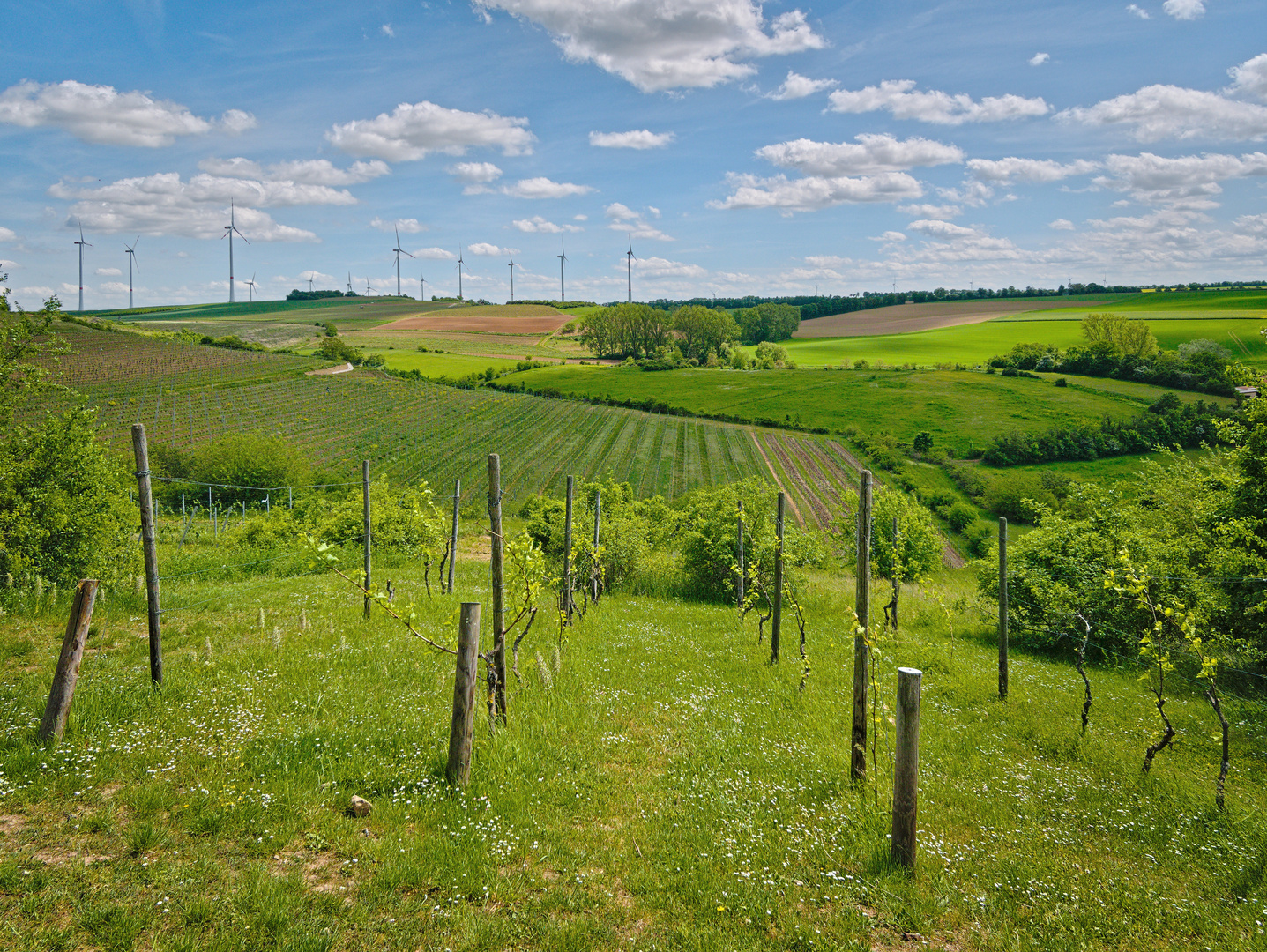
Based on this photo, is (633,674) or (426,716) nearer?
(426,716)

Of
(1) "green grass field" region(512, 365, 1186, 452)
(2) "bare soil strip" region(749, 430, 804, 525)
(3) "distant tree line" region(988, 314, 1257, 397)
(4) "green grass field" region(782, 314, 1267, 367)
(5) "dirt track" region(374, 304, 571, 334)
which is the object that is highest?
(5) "dirt track" region(374, 304, 571, 334)

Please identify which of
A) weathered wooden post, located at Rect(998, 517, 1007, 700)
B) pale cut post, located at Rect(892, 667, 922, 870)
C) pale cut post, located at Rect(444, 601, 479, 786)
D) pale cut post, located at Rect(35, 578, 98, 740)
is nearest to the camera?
pale cut post, located at Rect(892, 667, 922, 870)

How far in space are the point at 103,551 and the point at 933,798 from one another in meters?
17.9

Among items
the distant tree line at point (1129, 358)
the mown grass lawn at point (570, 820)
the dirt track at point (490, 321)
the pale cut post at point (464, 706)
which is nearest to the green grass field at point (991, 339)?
the distant tree line at point (1129, 358)

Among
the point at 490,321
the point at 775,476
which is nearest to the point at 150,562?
the point at 775,476

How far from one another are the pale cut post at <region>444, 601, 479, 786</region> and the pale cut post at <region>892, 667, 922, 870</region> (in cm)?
429

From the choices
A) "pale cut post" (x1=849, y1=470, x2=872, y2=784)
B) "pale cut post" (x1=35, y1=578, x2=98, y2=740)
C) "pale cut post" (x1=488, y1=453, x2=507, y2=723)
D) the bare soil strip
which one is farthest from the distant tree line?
"pale cut post" (x1=35, y1=578, x2=98, y2=740)

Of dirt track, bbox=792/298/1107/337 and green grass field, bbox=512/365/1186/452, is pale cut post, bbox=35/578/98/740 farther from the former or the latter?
dirt track, bbox=792/298/1107/337

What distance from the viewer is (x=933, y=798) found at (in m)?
7.25

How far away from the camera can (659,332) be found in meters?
134

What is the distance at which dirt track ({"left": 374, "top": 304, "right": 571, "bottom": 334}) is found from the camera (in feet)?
414

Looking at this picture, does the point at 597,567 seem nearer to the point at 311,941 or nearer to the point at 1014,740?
the point at 1014,740

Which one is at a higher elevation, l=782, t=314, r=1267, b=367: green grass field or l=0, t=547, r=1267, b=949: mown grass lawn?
l=782, t=314, r=1267, b=367: green grass field

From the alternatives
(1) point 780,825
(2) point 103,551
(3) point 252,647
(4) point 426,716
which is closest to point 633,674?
(4) point 426,716
